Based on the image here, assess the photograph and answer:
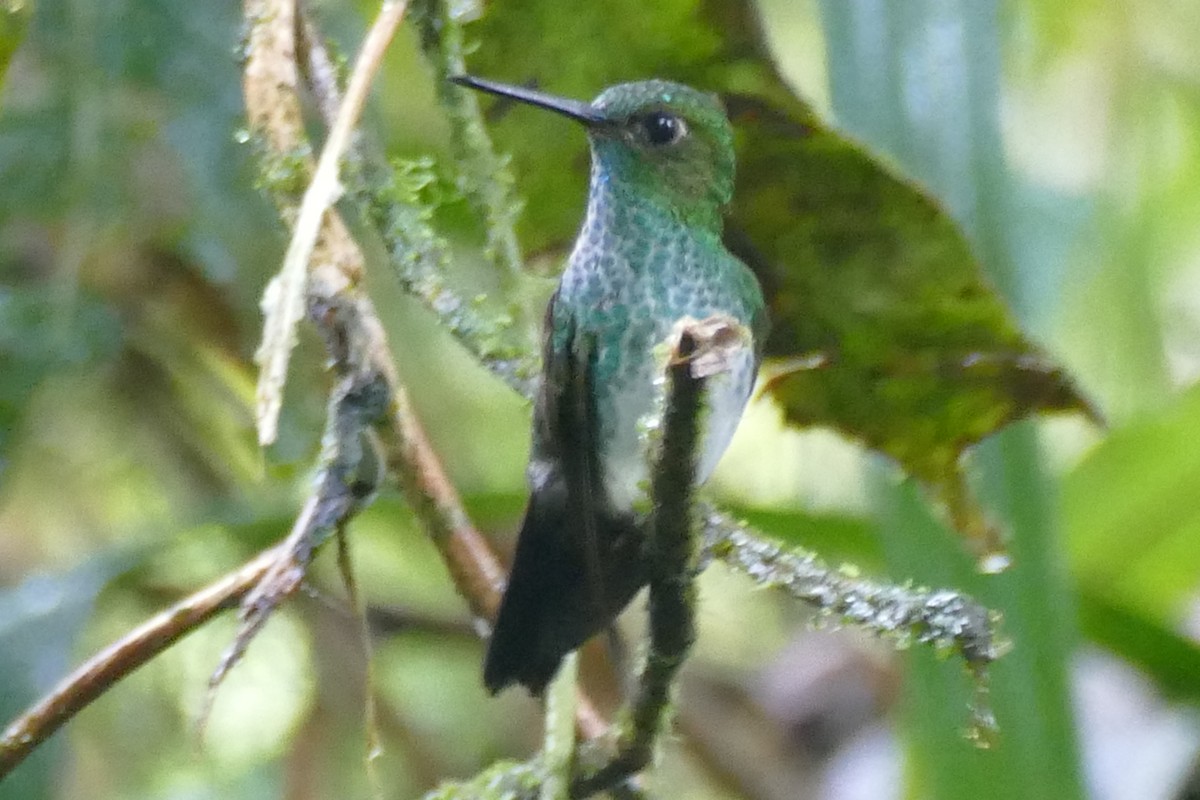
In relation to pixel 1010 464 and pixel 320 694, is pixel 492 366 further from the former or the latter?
pixel 320 694

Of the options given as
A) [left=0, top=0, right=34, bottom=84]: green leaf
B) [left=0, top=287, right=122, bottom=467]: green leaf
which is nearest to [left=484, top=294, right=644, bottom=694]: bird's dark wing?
[left=0, top=0, right=34, bottom=84]: green leaf

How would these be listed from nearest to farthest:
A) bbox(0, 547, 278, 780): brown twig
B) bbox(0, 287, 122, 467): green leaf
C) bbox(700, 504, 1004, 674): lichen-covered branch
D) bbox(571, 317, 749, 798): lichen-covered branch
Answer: bbox(571, 317, 749, 798): lichen-covered branch < bbox(700, 504, 1004, 674): lichen-covered branch < bbox(0, 547, 278, 780): brown twig < bbox(0, 287, 122, 467): green leaf

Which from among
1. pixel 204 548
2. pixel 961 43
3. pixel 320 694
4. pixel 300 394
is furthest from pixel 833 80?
pixel 320 694

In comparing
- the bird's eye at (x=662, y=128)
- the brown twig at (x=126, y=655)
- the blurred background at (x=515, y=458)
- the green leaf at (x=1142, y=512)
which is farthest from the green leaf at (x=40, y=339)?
the green leaf at (x=1142, y=512)

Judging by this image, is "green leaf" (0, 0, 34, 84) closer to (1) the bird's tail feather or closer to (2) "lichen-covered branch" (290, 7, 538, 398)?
(2) "lichen-covered branch" (290, 7, 538, 398)

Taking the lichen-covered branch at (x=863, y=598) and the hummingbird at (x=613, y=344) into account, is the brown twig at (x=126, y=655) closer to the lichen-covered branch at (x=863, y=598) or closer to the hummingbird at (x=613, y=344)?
the hummingbird at (x=613, y=344)

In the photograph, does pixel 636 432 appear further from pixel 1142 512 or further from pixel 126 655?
pixel 1142 512
